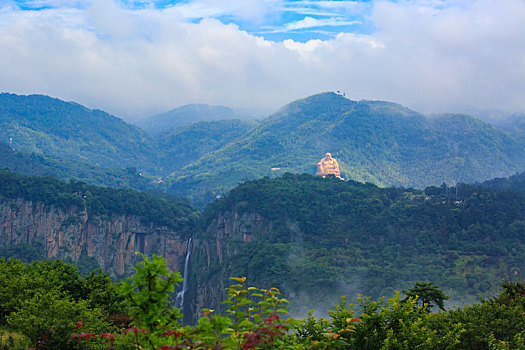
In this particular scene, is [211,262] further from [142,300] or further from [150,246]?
[142,300]

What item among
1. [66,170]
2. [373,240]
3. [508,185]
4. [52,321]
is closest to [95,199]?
[373,240]

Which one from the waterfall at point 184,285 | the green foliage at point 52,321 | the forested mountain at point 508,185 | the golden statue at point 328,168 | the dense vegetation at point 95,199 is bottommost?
the waterfall at point 184,285

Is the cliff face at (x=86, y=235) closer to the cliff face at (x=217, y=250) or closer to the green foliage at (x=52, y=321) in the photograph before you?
the cliff face at (x=217, y=250)

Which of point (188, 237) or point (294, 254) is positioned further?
point (188, 237)

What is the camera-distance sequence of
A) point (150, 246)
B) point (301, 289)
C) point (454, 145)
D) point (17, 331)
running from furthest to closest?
point (454, 145) → point (150, 246) → point (301, 289) → point (17, 331)

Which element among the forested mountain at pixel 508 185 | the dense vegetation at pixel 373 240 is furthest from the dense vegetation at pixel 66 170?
the forested mountain at pixel 508 185

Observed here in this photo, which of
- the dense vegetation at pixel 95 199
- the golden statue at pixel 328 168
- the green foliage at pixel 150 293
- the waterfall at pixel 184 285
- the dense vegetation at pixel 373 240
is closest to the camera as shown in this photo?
the green foliage at pixel 150 293

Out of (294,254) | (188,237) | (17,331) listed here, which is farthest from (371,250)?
(17,331)
